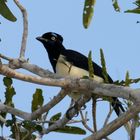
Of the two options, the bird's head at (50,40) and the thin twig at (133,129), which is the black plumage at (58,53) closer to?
the bird's head at (50,40)

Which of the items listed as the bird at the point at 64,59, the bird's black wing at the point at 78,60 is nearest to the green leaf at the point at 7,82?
the bird at the point at 64,59

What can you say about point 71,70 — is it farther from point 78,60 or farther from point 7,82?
point 7,82

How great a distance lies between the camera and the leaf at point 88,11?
500cm

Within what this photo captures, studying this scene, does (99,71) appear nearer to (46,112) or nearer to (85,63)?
(85,63)

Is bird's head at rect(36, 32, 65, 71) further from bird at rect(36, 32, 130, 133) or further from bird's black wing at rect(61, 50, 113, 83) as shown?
bird's black wing at rect(61, 50, 113, 83)

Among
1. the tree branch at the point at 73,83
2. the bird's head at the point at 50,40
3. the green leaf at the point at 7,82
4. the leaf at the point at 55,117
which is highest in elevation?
the tree branch at the point at 73,83

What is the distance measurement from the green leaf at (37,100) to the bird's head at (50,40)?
153 inches

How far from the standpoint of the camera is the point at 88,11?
5.02m

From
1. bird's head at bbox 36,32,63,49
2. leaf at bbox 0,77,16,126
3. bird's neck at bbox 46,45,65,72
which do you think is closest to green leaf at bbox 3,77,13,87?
leaf at bbox 0,77,16,126

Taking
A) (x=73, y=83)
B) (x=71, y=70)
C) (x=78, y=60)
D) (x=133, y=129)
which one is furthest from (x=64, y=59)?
(x=133, y=129)

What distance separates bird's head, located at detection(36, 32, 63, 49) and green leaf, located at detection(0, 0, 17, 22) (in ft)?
12.1

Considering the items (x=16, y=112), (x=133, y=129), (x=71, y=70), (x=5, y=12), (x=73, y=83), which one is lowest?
(x=71, y=70)

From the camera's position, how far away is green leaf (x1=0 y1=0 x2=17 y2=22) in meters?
5.26

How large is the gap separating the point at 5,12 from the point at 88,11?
2.65ft
